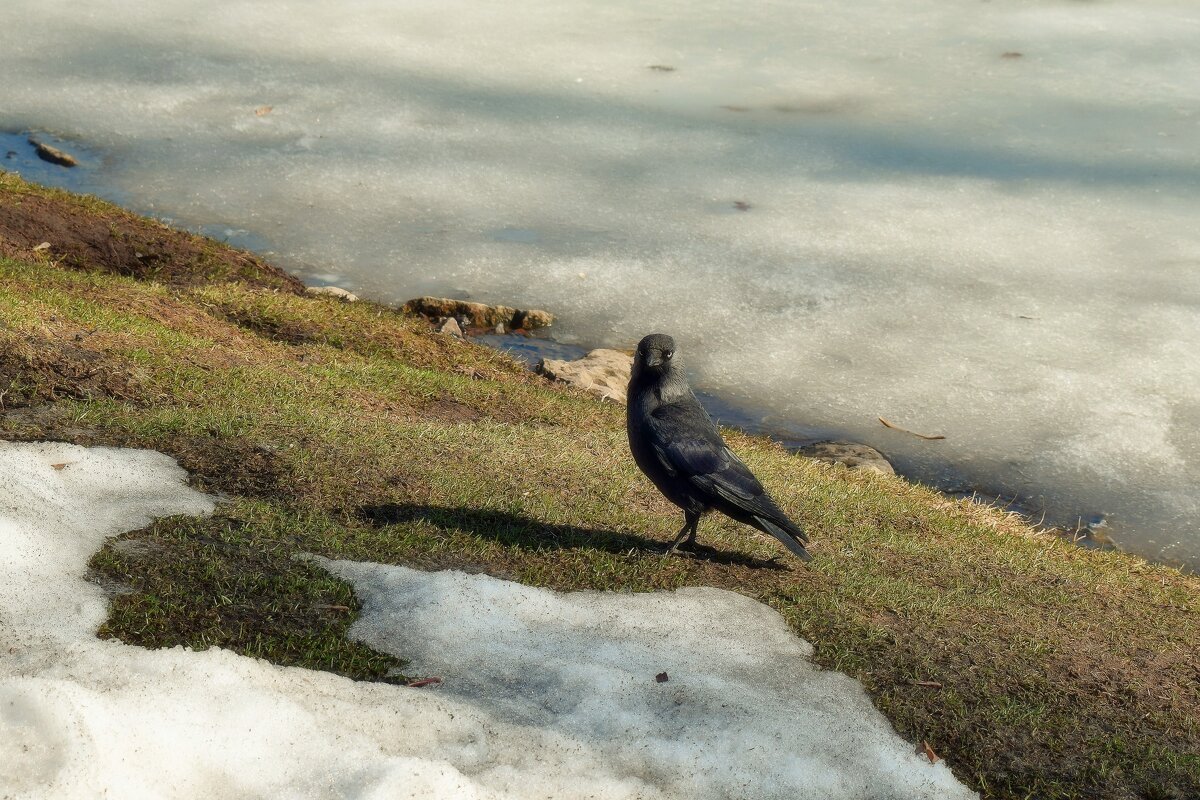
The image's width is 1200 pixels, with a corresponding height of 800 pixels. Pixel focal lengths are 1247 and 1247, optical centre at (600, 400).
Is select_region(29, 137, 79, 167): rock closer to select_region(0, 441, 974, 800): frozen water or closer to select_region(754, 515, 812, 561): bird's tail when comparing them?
select_region(0, 441, 974, 800): frozen water

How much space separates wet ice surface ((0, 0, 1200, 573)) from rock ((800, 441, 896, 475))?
0.32 metres

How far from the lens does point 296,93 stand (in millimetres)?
14664

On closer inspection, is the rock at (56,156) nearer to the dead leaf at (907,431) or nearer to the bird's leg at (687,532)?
the dead leaf at (907,431)

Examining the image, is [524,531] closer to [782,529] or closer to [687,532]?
[687,532]

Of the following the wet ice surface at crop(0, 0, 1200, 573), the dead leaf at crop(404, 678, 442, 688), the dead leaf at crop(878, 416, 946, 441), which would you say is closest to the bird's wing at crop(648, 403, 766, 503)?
the dead leaf at crop(404, 678, 442, 688)

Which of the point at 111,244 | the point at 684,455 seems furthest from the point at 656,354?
the point at 111,244

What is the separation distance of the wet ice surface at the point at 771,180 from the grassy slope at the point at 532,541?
1.71 meters

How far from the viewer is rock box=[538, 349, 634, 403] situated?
9.37 metres

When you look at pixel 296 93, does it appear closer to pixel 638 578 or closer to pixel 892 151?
pixel 892 151

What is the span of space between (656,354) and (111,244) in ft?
20.7

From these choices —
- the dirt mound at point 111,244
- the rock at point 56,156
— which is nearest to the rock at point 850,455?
the dirt mound at point 111,244

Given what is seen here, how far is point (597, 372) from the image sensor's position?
9.59 meters

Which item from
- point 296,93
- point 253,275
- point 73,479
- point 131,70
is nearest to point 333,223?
point 253,275

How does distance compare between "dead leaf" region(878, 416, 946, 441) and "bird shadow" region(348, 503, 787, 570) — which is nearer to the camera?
"bird shadow" region(348, 503, 787, 570)
